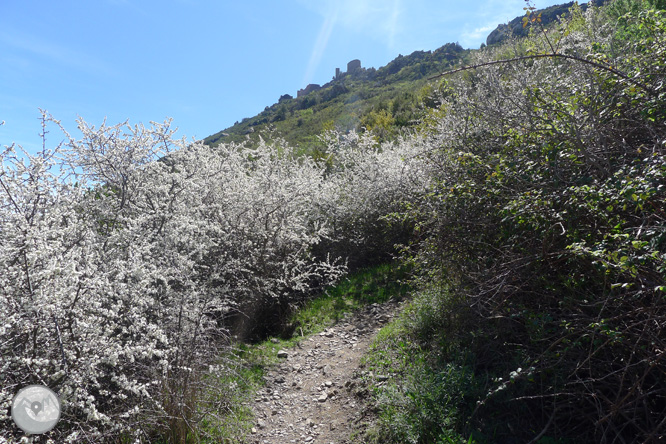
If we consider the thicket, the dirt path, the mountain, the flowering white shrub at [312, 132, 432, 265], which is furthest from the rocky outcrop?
the dirt path

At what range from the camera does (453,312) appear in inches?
173

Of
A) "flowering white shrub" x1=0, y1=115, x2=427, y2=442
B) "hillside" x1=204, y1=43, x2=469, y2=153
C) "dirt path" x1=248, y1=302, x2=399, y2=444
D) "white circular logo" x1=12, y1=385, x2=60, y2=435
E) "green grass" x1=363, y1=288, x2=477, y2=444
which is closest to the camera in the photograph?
"white circular logo" x1=12, y1=385, x2=60, y2=435

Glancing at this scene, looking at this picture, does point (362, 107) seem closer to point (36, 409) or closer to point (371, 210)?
point (371, 210)

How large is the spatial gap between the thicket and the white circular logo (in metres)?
2.82

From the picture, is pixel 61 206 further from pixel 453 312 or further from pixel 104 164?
pixel 453 312

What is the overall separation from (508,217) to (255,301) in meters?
4.74

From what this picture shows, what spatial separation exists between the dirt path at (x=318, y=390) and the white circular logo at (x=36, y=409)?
2019 mm

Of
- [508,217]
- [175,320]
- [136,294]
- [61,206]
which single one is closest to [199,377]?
[175,320]

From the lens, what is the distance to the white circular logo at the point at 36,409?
254cm

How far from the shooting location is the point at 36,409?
8.64ft

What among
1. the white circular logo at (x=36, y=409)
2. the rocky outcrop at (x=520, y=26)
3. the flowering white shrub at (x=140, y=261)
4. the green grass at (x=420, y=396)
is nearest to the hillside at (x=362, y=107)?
the rocky outcrop at (x=520, y=26)

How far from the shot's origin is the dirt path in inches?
166

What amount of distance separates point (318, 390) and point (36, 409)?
3.23 m

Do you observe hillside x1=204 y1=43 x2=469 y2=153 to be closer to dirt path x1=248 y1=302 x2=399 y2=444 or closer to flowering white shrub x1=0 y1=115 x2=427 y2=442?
flowering white shrub x1=0 y1=115 x2=427 y2=442
